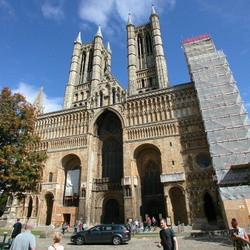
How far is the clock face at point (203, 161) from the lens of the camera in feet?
69.2

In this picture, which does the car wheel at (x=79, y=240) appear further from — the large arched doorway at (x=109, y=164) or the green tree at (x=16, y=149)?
the large arched doorway at (x=109, y=164)

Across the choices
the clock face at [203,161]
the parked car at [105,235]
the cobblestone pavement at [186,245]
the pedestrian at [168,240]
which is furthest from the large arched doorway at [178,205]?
the pedestrian at [168,240]

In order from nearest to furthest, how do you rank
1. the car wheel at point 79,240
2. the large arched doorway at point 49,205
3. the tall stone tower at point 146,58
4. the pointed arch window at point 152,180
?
the car wheel at point 79,240
the pointed arch window at point 152,180
the large arched doorway at point 49,205
the tall stone tower at point 146,58

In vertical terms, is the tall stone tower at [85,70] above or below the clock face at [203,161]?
above

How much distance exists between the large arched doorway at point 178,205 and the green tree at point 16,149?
13.4 m

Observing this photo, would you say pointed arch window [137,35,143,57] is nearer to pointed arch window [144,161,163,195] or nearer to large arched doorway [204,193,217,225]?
pointed arch window [144,161,163,195]

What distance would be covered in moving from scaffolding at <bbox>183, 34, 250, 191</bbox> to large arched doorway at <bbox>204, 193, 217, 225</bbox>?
3.21 metres

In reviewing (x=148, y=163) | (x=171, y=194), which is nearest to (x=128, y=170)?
(x=148, y=163)

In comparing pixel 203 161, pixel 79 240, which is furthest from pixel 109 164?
pixel 79 240

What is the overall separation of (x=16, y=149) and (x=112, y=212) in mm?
14010

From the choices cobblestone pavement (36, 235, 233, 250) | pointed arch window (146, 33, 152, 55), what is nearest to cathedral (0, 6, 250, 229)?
cobblestone pavement (36, 235, 233, 250)

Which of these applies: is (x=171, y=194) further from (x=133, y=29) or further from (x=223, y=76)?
(x=133, y=29)

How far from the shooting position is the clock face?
2109 centimetres

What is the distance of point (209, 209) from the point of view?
2025cm
